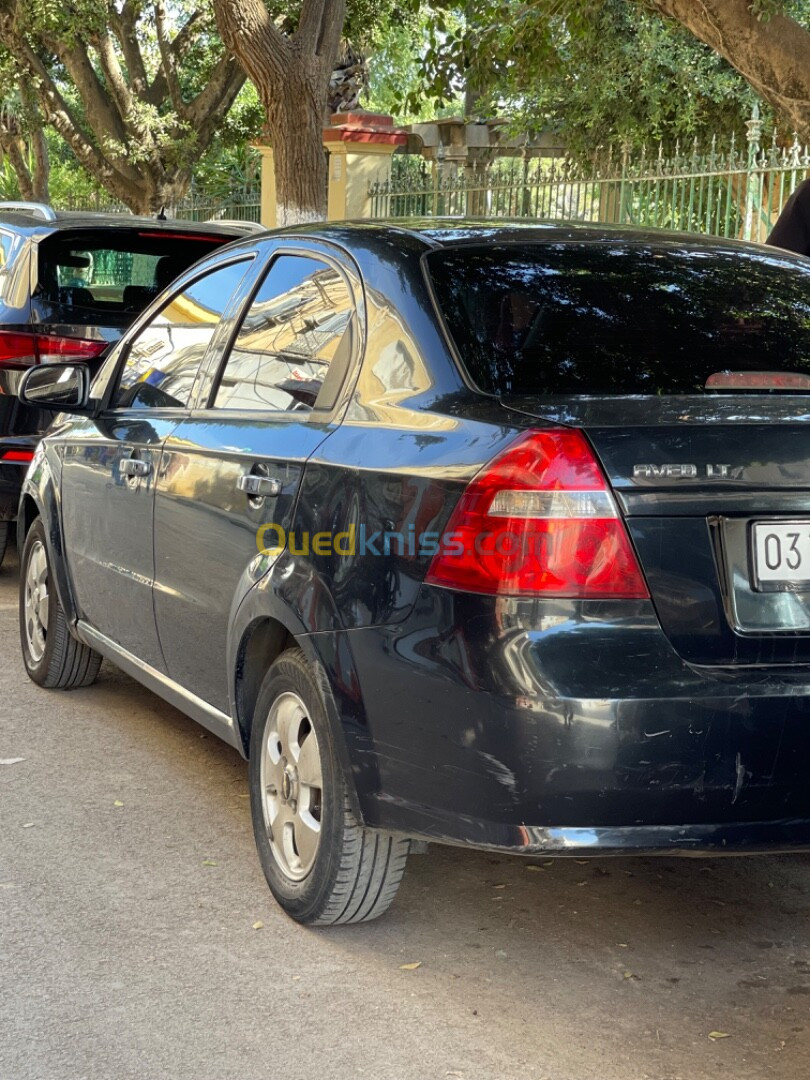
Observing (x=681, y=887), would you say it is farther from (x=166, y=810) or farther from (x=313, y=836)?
(x=166, y=810)

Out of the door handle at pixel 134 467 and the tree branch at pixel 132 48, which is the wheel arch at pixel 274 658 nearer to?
the door handle at pixel 134 467

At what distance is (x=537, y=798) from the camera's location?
3154 millimetres

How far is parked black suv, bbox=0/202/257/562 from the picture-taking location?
7.79 metres

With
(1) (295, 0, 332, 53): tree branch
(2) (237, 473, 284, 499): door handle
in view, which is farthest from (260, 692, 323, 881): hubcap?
(1) (295, 0, 332, 53): tree branch

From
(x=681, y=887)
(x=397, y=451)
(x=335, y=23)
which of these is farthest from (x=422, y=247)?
(x=335, y=23)

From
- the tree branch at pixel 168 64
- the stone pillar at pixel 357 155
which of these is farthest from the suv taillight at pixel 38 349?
the tree branch at pixel 168 64

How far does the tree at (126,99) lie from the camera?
19.4 meters

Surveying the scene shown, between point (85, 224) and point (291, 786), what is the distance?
16.0 ft

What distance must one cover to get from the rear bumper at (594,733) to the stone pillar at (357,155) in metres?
14.7

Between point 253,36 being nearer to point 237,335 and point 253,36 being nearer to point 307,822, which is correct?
point 237,335

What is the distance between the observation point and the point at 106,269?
8.12 meters

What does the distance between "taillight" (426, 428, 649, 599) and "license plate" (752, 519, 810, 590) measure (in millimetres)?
264

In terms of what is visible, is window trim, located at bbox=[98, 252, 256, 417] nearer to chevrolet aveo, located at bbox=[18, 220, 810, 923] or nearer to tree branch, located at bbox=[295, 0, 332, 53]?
chevrolet aveo, located at bbox=[18, 220, 810, 923]

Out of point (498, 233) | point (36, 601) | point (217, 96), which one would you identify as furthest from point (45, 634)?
point (217, 96)
